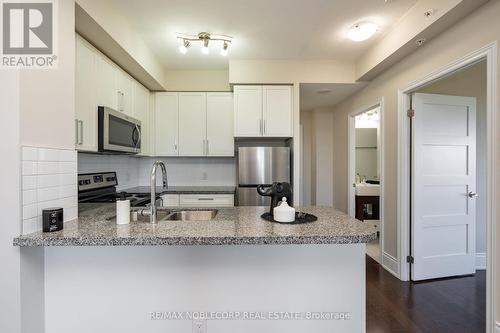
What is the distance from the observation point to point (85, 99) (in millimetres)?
2045

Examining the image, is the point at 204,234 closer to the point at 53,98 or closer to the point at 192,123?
the point at 53,98

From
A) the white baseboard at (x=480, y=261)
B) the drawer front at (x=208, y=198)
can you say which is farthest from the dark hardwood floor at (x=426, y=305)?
the drawer front at (x=208, y=198)

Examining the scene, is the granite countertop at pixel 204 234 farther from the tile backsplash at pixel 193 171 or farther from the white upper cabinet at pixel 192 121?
the tile backsplash at pixel 193 171

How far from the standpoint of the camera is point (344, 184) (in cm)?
418

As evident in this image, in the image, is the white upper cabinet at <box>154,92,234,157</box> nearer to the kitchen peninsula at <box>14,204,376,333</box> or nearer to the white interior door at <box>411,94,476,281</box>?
the kitchen peninsula at <box>14,204,376,333</box>

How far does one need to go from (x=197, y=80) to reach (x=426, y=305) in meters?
3.74

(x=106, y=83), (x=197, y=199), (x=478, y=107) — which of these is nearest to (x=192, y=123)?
(x=197, y=199)

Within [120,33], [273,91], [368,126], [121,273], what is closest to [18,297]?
[121,273]

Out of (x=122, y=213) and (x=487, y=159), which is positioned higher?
(x=487, y=159)

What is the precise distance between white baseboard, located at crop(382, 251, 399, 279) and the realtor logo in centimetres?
353

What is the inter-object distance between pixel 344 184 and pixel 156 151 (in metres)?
3.07

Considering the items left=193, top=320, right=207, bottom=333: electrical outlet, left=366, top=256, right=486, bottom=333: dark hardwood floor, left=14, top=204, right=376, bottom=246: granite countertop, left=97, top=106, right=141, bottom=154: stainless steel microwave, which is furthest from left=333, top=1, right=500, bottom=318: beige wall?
left=97, top=106, right=141, bottom=154: stainless steel microwave

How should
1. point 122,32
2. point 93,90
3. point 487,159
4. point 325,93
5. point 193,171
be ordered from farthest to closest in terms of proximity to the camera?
point 193,171
point 325,93
point 122,32
point 93,90
point 487,159

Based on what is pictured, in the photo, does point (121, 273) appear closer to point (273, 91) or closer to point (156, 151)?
point (156, 151)
